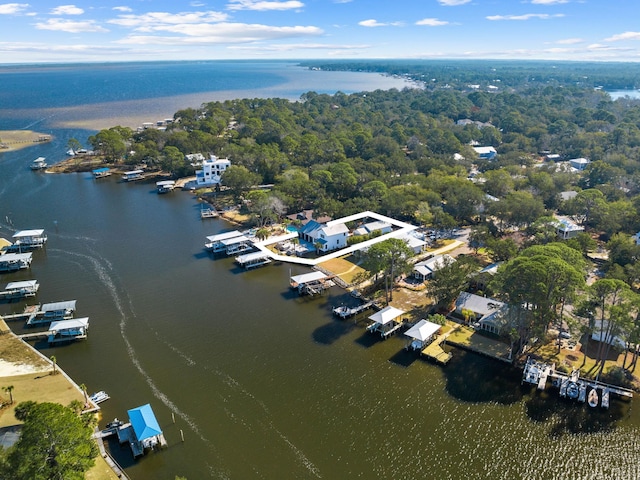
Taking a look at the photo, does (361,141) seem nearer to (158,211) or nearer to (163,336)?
(158,211)

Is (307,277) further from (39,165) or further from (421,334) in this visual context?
(39,165)

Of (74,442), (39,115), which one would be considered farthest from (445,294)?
(39,115)

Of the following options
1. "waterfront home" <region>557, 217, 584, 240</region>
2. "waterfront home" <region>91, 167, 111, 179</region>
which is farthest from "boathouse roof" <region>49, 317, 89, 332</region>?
"waterfront home" <region>91, 167, 111, 179</region>

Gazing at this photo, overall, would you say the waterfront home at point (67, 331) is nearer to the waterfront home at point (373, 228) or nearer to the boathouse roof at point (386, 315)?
the boathouse roof at point (386, 315)

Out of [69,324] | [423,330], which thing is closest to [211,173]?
[69,324]

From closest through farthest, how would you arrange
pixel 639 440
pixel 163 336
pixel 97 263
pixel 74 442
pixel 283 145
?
pixel 74 442
pixel 639 440
pixel 163 336
pixel 97 263
pixel 283 145

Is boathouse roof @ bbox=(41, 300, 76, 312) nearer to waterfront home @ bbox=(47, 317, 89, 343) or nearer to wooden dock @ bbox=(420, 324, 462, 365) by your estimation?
waterfront home @ bbox=(47, 317, 89, 343)
